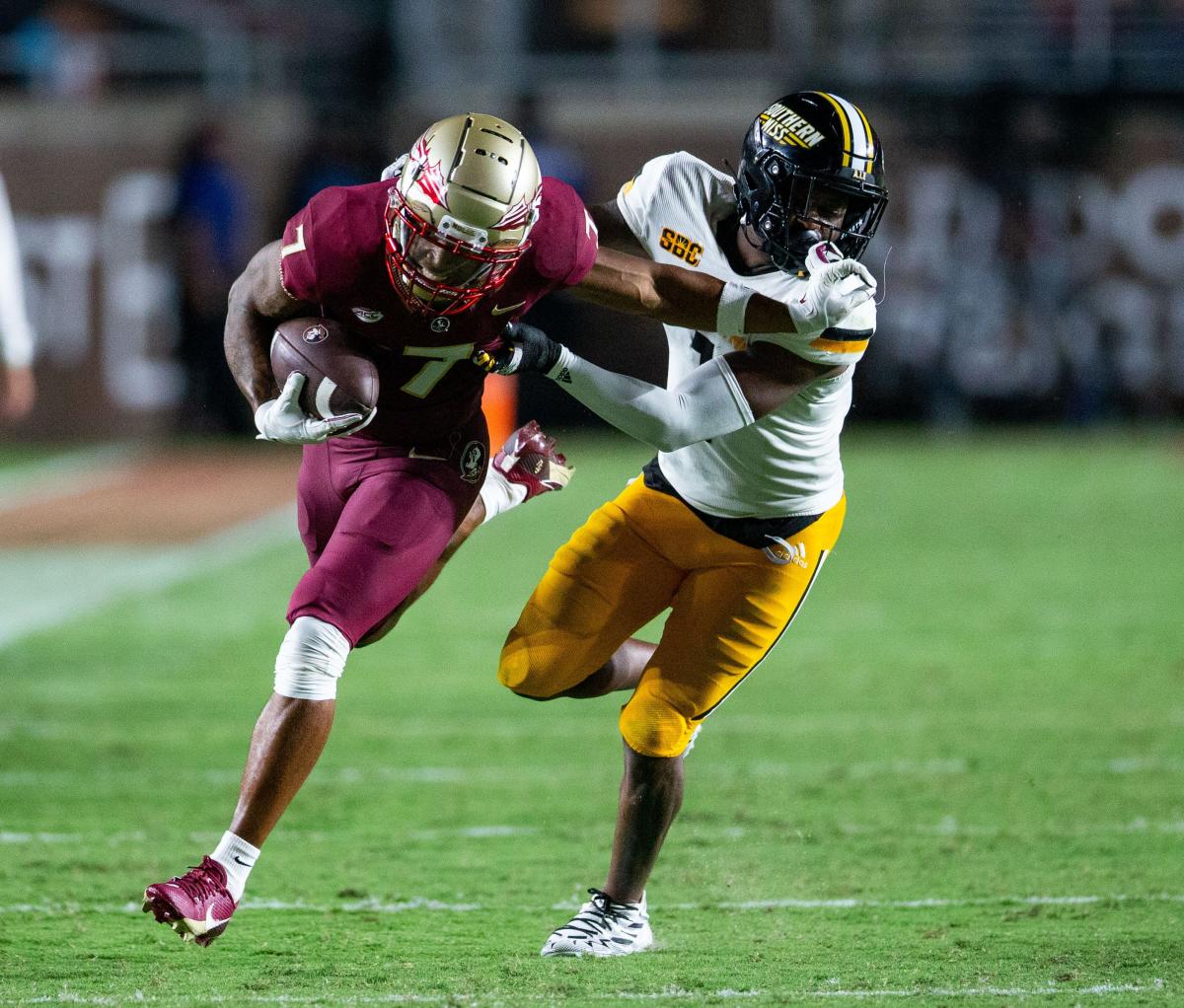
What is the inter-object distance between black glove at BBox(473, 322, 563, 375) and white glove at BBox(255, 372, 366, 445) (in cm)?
28

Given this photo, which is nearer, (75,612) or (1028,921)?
(1028,921)

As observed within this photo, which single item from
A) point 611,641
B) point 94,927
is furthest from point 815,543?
point 94,927

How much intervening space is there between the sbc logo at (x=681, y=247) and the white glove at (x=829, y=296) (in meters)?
0.37

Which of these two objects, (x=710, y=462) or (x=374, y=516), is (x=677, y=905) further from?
(x=374, y=516)

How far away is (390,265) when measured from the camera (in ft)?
12.7

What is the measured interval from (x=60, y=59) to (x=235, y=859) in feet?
41.0

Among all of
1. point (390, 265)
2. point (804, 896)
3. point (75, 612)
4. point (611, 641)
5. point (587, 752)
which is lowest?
point (75, 612)

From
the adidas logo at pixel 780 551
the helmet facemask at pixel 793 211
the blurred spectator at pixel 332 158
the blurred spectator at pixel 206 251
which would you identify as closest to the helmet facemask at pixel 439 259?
the helmet facemask at pixel 793 211

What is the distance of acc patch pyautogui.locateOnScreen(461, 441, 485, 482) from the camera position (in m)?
4.29

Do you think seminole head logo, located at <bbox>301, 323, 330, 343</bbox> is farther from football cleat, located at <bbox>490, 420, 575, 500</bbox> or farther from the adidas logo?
the adidas logo

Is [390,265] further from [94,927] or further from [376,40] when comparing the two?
[376,40]

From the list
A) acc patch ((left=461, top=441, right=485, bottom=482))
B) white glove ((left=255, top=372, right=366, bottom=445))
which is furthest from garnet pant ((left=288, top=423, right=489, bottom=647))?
white glove ((left=255, top=372, right=366, bottom=445))

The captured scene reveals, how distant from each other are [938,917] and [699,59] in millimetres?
12142

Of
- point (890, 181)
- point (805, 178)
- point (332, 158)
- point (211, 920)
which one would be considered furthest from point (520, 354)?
point (890, 181)
